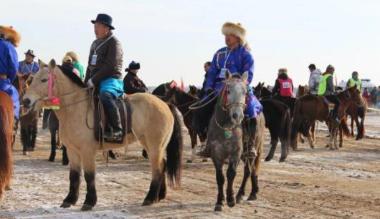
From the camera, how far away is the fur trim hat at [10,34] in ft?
30.1

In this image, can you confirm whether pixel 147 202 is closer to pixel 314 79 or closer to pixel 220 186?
pixel 220 186

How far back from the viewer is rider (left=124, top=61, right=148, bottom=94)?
14.1 m

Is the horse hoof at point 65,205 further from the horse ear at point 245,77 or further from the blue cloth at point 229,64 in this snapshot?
the horse ear at point 245,77

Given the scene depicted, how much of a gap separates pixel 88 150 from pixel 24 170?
455 centimetres

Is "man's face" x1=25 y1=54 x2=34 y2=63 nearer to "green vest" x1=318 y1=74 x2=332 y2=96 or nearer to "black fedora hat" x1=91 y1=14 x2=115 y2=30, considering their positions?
"black fedora hat" x1=91 y1=14 x2=115 y2=30

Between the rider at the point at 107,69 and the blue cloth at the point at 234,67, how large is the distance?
4.76ft

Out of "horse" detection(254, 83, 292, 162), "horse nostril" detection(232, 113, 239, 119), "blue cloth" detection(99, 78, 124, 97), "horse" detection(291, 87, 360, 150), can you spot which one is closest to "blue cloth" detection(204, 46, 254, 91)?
"horse nostril" detection(232, 113, 239, 119)

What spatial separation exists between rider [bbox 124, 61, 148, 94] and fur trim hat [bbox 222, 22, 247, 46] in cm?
527

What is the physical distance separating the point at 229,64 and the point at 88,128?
7.65 ft

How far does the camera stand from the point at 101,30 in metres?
8.78

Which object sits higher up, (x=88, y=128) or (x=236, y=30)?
(x=236, y=30)

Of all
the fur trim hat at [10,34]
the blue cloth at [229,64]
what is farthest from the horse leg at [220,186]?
the fur trim hat at [10,34]

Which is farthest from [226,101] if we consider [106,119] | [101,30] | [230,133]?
[101,30]

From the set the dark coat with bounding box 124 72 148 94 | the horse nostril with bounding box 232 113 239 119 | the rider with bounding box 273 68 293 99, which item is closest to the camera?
the horse nostril with bounding box 232 113 239 119
